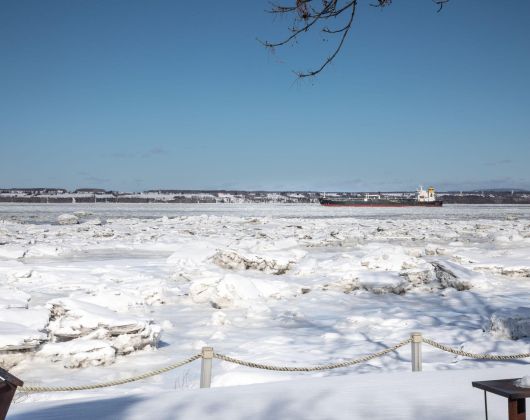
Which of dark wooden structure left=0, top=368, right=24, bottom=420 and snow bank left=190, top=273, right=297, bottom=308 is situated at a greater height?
dark wooden structure left=0, top=368, right=24, bottom=420

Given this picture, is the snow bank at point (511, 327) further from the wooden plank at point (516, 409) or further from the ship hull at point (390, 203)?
the ship hull at point (390, 203)

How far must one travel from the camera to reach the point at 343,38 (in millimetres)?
3715

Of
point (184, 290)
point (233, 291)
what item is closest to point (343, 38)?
point (233, 291)

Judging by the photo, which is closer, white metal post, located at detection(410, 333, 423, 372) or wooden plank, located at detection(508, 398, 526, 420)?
wooden plank, located at detection(508, 398, 526, 420)

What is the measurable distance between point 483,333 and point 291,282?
17.8 feet

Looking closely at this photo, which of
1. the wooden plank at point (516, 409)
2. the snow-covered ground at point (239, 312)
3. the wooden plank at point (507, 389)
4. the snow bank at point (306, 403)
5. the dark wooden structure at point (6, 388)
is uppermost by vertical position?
the dark wooden structure at point (6, 388)

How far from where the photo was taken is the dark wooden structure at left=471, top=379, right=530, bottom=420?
2.63 m

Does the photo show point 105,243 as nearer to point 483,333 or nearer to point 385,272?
point 385,272

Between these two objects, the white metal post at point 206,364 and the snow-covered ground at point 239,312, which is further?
the snow-covered ground at point 239,312

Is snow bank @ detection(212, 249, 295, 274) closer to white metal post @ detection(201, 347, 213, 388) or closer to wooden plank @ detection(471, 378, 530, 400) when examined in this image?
white metal post @ detection(201, 347, 213, 388)

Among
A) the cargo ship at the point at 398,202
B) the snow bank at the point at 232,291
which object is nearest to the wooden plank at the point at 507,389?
the snow bank at the point at 232,291

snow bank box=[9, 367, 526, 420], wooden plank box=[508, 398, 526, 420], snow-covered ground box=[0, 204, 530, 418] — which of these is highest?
wooden plank box=[508, 398, 526, 420]

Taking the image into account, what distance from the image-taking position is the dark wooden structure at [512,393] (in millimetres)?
2629

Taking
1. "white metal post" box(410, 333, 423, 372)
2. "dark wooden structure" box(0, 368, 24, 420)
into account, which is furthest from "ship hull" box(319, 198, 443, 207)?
"dark wooden structure" box(0, 368, 24, 420)
